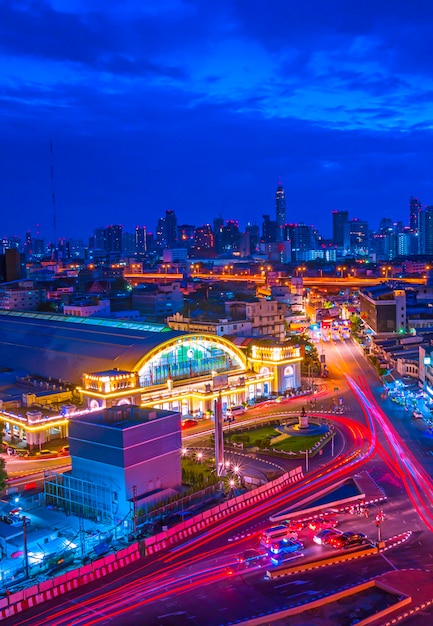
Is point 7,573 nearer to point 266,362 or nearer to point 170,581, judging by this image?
point 170,581

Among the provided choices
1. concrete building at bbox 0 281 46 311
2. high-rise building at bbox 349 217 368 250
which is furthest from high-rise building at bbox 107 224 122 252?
concrete building at bbox 0 281 46 311

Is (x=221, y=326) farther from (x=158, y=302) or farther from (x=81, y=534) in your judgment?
(x=81, y=534)

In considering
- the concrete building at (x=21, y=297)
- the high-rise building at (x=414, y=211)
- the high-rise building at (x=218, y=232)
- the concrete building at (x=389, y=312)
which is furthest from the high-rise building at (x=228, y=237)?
the concrete building at (x=389, y=312)

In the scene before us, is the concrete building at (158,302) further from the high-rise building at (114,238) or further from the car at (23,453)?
the high-rise building at (114,238)

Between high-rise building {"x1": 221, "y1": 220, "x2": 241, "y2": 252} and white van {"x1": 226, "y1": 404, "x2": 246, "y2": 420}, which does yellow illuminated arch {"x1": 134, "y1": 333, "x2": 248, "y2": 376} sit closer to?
white van {"x1": 226, "y1": 404, "x2": 246, "y2": 420}

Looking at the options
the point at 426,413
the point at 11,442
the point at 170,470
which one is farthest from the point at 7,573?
the point at 426,413

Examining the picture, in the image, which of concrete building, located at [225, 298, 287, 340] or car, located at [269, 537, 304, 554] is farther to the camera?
concrete building, located at [225, 298, 287, 340]

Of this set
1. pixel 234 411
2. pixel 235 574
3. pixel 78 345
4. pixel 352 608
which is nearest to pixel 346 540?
pixel 352 608
